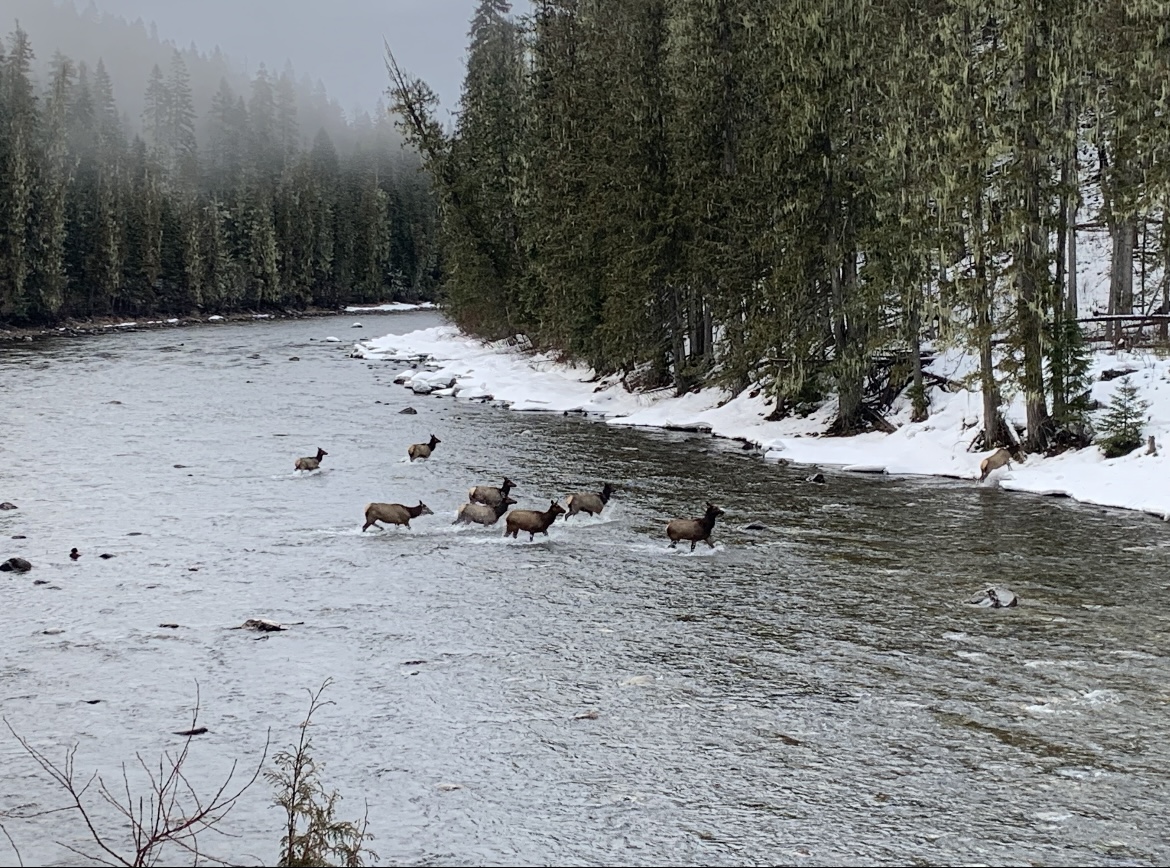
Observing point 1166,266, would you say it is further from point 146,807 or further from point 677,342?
point 146,807

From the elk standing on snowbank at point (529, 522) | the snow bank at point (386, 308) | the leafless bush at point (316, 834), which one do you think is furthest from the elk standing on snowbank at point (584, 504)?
the snow bank at point (386, 308)

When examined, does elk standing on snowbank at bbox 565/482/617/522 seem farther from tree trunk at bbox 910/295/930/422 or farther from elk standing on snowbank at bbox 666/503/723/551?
tree trunk at bbox 910/295/930/422

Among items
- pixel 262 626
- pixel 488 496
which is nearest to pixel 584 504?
pixel 488 496

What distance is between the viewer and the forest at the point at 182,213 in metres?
87.0

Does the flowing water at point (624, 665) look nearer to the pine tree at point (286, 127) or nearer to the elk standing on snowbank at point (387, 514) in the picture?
the elk standing on snowbank at point (387, 514)

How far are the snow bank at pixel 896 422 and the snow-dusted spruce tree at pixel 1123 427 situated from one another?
22 centimetres

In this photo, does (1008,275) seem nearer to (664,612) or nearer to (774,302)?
(774,302)

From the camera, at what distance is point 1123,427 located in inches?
815

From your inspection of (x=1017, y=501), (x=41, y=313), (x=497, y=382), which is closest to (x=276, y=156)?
(x=41, y=313)

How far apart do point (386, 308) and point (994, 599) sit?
118 m

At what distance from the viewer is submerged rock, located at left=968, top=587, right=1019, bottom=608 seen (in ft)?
41.8

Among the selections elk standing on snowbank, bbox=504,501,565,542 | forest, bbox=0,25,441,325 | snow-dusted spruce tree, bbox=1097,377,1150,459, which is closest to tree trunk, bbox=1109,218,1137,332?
snow-dusted spruce tree, bbox=1097,377,1150,459

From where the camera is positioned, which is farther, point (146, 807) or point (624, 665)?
point (624, 665)

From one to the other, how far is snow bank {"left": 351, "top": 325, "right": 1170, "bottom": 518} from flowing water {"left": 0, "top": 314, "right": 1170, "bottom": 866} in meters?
1.28
